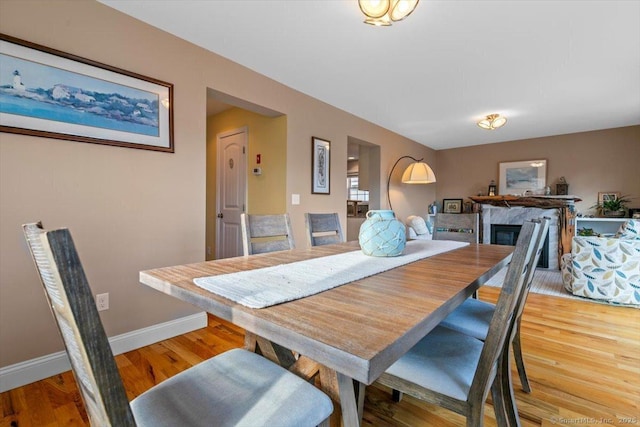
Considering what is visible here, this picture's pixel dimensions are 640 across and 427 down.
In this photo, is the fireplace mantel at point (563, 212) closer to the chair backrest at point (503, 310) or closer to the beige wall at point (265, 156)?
the beige wall at point (265, 156)

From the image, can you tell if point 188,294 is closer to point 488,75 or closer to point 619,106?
point 488,75

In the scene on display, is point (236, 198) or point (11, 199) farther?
point (236, 198)

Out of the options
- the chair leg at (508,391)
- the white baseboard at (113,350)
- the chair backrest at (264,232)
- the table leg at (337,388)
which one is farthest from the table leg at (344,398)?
the white baseboard at (113,350)

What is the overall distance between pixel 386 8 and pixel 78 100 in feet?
6.51

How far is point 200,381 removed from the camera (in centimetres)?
84

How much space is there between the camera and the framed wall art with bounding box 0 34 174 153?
5.37ft

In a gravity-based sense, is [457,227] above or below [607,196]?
below

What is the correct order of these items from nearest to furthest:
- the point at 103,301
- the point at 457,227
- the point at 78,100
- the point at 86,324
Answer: the point at 86,324 < the point at 78,100 < the point at 103,301 < the point at 457,227

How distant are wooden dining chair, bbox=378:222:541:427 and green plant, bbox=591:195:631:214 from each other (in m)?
5.58

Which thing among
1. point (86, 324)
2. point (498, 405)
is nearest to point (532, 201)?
point (498, 405)

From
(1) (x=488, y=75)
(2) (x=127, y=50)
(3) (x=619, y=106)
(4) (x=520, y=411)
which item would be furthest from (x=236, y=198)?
(3) (x=619, y=106)

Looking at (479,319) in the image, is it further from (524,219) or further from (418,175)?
(524,219)

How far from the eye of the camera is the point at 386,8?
1803 millimetres

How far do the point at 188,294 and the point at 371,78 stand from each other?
2.93m
